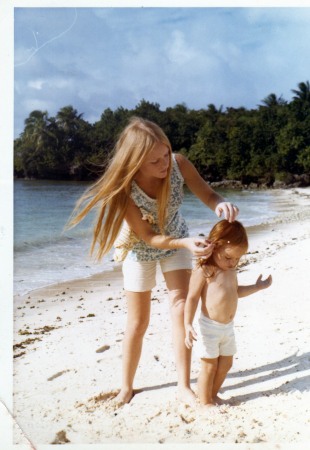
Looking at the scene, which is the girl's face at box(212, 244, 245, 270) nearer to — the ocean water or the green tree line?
the green tree line

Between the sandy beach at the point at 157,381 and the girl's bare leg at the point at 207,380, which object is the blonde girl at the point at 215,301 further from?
the sandy beach at the point at 157,381

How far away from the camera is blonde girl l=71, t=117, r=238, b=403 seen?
1984 mm

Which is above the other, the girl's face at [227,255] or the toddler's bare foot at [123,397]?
the girl's face at [227,255]

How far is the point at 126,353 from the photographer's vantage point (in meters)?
2.16

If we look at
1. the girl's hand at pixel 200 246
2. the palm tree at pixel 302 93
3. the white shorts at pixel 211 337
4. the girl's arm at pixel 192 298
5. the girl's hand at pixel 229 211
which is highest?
the palm tree at pixel 302 93

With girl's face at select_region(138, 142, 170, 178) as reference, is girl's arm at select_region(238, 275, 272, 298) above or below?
below

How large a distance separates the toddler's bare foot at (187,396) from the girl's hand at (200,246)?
0.54 meters

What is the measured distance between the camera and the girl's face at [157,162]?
198 cm

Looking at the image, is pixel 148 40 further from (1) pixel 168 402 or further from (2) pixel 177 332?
(1) pixel 168 402

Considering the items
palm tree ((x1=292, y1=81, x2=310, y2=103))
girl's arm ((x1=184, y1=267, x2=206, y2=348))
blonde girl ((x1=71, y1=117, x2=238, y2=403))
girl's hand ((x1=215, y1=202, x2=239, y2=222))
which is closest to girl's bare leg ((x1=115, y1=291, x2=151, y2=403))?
blonde girl ((x1=71, y1=117, x2=238, y2=403))

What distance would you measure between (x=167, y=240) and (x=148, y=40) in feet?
3.27

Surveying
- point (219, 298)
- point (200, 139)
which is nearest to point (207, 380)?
point (219, 298)

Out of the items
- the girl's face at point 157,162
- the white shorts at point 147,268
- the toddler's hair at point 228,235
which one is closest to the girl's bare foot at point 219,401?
the white shorts at point 147,268
